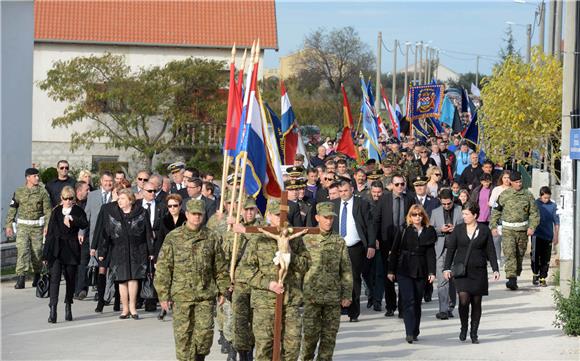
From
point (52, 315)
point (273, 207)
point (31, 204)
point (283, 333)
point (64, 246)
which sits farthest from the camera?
point (31, 204)

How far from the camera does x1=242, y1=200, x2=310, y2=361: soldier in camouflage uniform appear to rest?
1037 cm

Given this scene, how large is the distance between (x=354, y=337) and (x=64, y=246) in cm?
393

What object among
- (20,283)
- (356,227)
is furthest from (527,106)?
(20,283)

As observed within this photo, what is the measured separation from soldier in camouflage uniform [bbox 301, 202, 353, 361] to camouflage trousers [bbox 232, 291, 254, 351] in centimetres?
56

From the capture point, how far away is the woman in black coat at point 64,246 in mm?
14742

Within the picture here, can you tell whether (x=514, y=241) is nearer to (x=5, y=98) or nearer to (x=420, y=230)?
(x=420, y=230)

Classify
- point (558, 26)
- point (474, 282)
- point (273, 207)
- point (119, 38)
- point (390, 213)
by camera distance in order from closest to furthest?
1. point (273, 207)
2. point (474, 282)
3. point (390, 213)
4. point (558, 26)
5. point (119, 38)

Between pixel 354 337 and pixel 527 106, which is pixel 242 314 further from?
pixel 527 106

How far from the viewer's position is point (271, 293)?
413 inches

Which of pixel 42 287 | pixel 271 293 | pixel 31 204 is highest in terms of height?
pixel 31 204

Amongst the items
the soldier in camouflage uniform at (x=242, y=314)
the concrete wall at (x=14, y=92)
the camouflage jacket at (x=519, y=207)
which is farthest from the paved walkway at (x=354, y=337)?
the concrete wall at (x=14, y=92)

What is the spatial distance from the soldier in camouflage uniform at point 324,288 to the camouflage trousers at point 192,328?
96 centimetres

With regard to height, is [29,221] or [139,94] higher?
[139,94]

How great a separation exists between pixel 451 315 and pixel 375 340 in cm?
250
